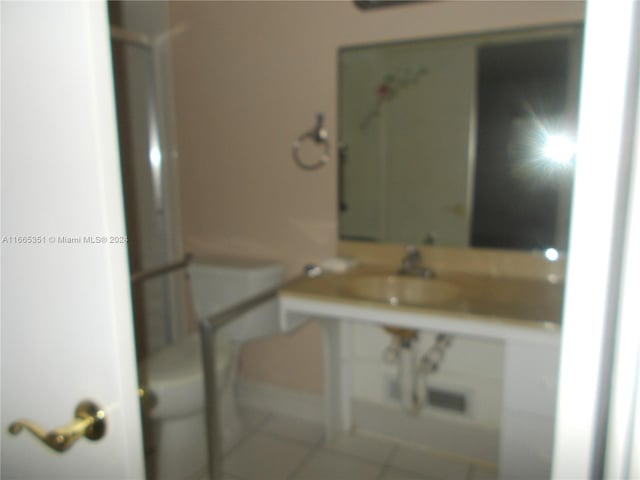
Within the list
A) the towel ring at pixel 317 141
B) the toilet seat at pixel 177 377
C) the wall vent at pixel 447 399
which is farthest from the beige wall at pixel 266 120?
the wall vent at pixel 447 399

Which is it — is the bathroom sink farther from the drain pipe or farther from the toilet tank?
the toilet tank

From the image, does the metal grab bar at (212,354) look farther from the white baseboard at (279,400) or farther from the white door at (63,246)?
the white door at (63,246)

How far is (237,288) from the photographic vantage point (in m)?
1.81

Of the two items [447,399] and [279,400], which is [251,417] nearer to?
[279,400]

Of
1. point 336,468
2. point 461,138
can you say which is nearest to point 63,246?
point 461,138

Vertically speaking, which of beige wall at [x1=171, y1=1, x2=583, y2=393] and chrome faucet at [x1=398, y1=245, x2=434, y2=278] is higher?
beige wall at [x1=171, y1=1, x2=583, y2=393]

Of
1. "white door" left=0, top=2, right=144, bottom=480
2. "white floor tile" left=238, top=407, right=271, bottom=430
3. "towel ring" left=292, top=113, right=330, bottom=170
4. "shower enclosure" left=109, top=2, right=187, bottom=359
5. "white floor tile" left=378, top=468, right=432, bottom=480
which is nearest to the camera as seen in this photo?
"white door" left=0, top=2, right=144, bottom=480

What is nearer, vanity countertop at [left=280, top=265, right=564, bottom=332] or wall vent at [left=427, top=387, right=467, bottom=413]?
vanity countertop at [left=280, top=265, right=564, bottom=332]

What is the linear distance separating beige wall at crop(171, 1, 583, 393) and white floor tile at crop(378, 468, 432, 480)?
0.47 meters

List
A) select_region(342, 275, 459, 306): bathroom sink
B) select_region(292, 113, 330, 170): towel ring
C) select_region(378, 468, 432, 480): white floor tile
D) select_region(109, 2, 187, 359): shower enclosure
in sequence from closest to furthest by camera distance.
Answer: select_region(342, 275, 459, 306): bathroom sink → select_region(378, 468, 432, 480): white floor tile → select_region(292, 113, 330, 170): towel ring → select_region(109, 2, 187, 359): shower enclosure

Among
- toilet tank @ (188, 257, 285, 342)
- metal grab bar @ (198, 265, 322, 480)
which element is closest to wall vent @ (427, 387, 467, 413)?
toilet tank @ (188, 257, 285, 342)

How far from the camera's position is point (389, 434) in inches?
74.9

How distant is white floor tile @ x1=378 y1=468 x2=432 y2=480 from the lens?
168cm

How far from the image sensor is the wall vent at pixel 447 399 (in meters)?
1.74
